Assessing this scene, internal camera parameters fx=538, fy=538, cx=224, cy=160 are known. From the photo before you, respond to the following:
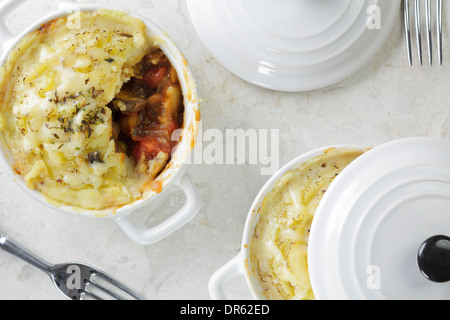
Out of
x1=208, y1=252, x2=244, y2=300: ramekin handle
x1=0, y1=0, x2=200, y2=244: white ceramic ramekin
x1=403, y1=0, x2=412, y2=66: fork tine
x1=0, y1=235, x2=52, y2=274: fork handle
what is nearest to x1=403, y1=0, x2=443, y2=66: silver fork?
x1=403, y1=0, x2=412, y2=66: fork tine

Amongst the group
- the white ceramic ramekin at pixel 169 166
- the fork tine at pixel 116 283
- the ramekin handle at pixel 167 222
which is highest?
the white ceramic ramekin at pixel 169 166

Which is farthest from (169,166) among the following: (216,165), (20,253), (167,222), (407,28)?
(407,28)

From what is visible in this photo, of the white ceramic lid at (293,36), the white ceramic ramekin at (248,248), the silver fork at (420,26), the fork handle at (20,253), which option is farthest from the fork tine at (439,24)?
the fork handle at (20,253)

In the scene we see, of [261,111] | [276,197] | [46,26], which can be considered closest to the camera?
[46,26]

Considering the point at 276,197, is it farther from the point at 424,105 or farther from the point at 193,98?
the point at 424,105

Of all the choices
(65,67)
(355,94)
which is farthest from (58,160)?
(355,94)

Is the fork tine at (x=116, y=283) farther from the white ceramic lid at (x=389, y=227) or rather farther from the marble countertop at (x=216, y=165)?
the white ceramic lid at (x=389, y=227)

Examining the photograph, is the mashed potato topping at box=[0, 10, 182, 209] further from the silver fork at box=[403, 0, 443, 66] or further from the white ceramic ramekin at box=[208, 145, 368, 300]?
the silver fork at box=[403, 0, 443, 66]
